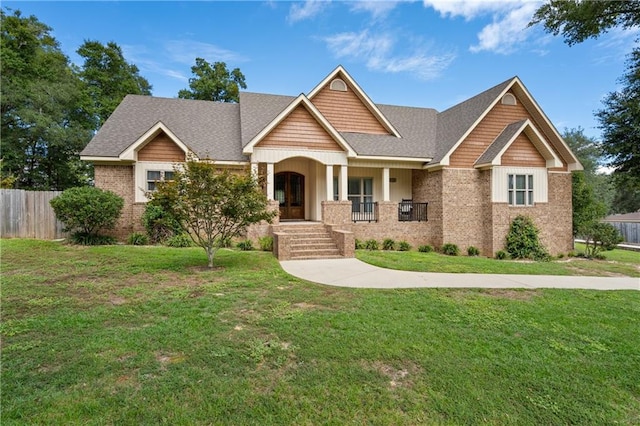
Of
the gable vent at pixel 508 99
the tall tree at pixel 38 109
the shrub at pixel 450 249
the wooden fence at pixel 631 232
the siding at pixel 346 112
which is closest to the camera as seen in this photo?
the shrub at pixel 450 249

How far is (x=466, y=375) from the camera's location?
3.35 m

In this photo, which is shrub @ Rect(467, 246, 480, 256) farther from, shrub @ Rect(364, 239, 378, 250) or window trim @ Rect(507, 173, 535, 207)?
shrub @ Rect(364, 239, 378, 250)

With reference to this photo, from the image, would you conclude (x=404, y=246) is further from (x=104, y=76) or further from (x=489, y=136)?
(x=104, y=76)

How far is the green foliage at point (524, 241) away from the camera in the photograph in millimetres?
13961

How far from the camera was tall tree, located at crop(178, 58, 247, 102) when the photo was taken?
29.0 metres

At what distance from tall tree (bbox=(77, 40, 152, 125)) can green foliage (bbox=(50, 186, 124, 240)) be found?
56.6ft

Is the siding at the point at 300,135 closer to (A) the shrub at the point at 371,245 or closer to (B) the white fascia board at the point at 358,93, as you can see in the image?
(B) the white fascia board at the point at 358,93

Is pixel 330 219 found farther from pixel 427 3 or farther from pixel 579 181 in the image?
pixel 579 181

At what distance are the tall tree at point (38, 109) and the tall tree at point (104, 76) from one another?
1165 millimetres

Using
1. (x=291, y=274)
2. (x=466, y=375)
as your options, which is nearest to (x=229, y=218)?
(x=291, y=274)

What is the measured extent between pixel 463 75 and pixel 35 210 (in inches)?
965

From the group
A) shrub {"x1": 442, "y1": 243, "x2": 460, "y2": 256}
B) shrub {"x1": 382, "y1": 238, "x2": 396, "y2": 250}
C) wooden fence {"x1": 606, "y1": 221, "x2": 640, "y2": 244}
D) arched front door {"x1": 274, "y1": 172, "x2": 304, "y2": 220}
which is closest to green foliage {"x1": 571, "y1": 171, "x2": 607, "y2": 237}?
shrub {"x1": 442, "y1": 243, "x2": 460, "y2": 256}

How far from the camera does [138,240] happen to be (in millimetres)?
12492

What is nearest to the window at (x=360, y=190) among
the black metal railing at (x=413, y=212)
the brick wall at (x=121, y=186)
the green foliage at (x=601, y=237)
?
the black metal railing at (x=413, y=212)
